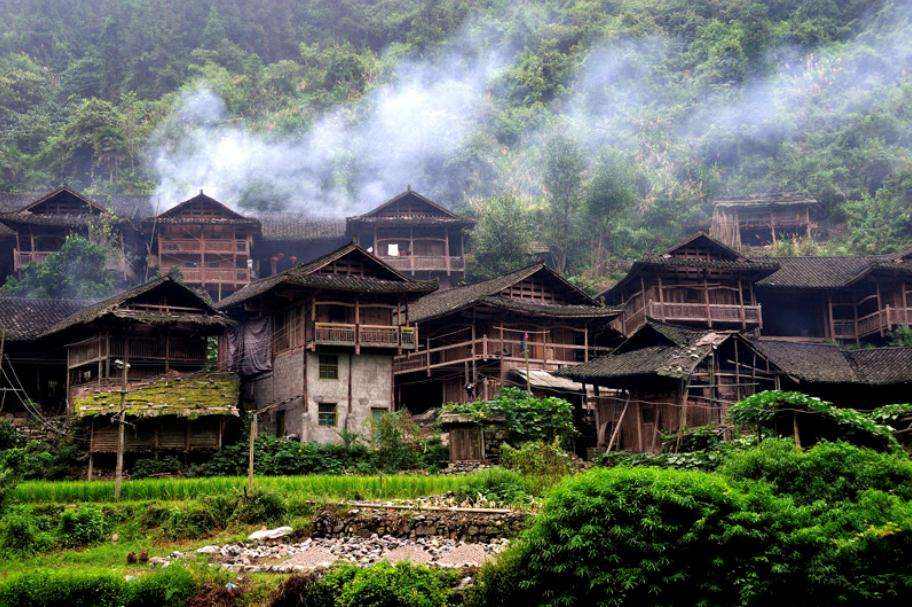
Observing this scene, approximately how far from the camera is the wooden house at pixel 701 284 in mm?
40500

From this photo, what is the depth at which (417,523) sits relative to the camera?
66.3ft

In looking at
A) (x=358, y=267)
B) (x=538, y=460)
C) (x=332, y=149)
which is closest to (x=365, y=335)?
(x=358, y=267)

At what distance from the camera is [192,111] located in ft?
218

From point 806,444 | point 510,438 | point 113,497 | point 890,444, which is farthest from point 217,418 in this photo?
point 890,444

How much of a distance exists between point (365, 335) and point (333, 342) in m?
1.30

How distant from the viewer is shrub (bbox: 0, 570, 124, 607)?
51.5ft

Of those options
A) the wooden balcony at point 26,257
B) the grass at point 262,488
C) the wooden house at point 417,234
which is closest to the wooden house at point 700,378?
the grass at point 262,488

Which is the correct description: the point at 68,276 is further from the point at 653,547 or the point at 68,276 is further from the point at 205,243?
the point at 653,547

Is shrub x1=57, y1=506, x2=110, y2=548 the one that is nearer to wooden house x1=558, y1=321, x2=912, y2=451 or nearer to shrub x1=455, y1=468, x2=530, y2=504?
shrub x1=455, y1=468, x2=530, y2=504

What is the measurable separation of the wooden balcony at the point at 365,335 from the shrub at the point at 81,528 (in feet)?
41.1

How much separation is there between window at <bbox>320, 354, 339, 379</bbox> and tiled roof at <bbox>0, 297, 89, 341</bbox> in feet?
34.9

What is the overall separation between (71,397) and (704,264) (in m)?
25.3

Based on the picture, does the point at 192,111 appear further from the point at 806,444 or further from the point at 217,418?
the point at 806,444

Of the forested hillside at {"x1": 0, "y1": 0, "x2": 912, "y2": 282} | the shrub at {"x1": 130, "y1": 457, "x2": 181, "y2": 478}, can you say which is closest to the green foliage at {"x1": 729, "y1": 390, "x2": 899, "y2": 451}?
the shrub at {"x1": 130, "y1": 457, "x2": 181, "y2": 478}
